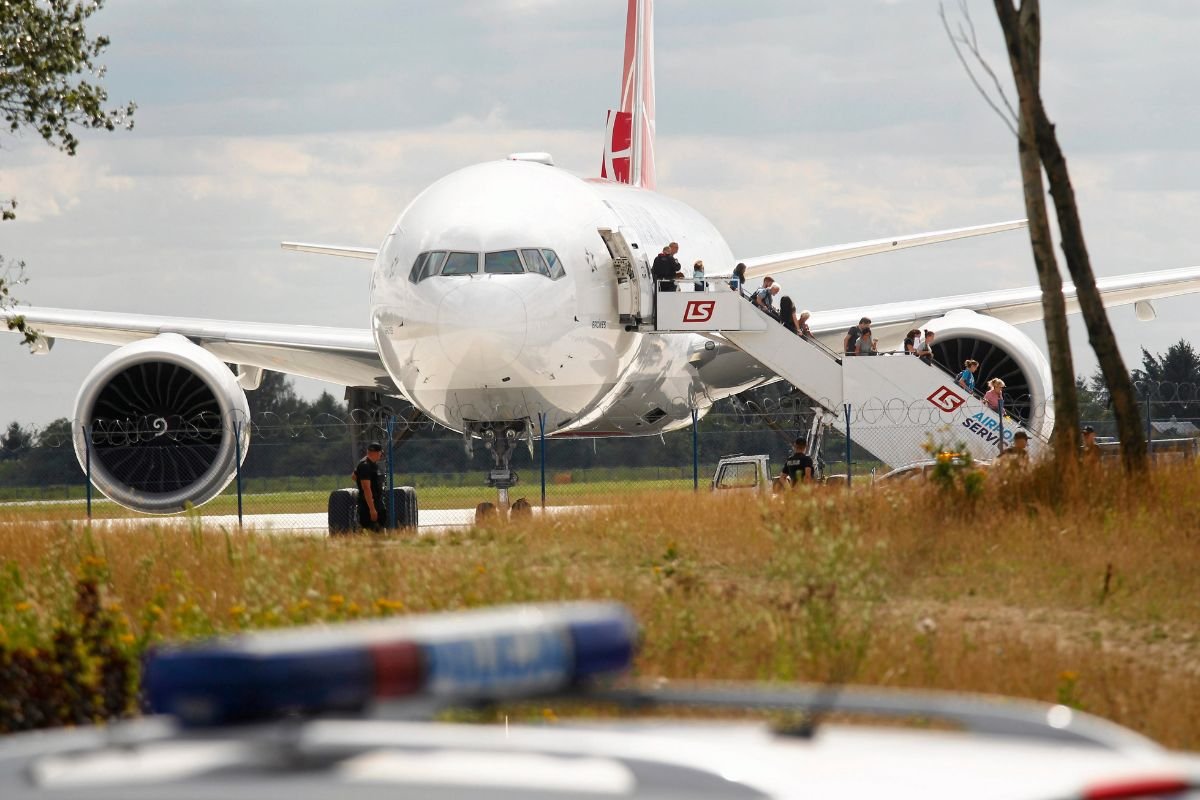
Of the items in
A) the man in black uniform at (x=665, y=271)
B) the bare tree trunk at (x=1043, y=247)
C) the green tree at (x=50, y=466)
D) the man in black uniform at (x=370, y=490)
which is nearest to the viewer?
the bare tree trunk at (x=1043, y=247)

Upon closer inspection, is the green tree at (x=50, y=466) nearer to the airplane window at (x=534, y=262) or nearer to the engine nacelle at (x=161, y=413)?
the engine nacelle at (x=161, y=413)

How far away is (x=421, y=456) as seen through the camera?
52.3 meters

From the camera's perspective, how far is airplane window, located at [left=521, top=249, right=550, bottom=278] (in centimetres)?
1697

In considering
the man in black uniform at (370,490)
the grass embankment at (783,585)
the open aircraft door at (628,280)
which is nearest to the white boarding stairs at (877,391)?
the open aircraft door at (628,280)

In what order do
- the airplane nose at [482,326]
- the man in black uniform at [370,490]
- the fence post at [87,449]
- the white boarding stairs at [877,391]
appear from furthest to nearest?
the white boarding stairs at [877,391] → the fence post at [87,449] → the airplane nose at [482,326] → the man in black uniform at [370,490]

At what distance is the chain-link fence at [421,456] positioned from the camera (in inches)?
782

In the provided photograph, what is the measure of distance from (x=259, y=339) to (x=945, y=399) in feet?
28.6

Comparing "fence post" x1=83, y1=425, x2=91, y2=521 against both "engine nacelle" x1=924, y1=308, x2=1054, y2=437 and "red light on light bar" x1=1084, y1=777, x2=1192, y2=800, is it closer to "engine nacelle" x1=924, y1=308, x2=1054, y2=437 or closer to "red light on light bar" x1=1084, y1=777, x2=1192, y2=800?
"engine nacelle" x1=924, y1=308, x2=1054, y2=437

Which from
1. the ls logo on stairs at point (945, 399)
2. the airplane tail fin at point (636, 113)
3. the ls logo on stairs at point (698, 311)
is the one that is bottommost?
the ls logo on stairs at point (945, 399)

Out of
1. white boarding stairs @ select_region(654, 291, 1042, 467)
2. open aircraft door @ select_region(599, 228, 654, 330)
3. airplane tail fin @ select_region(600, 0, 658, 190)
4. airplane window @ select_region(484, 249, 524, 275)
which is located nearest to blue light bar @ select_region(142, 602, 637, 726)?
airplane window @ select_region(484, 249, 524, 275)

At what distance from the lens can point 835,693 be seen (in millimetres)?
2564

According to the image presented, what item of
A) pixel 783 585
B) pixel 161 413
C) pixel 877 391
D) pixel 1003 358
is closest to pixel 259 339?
pixel 161 413

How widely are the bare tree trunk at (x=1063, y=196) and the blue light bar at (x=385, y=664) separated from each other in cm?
1099

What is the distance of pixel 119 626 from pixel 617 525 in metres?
6.05
